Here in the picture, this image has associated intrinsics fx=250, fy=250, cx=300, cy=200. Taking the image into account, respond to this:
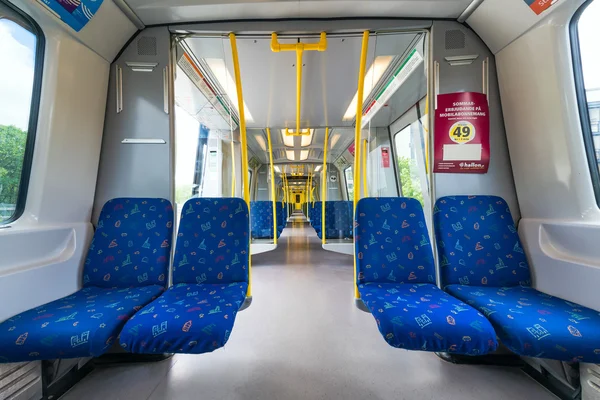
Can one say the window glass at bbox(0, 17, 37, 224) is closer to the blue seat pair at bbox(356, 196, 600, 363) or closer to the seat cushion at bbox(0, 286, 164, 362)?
the seat cushion at bbox(0, 286, 164, 362)

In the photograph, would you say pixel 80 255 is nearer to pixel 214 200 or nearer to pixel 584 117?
pixel 214 200

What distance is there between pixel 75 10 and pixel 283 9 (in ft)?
5.10

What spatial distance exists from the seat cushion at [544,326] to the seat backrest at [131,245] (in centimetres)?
227

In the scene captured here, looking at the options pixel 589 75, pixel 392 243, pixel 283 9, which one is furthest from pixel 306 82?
pixel 589 75

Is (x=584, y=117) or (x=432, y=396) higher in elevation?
(x=584, y=117)

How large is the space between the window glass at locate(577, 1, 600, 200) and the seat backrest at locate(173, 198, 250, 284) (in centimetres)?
268

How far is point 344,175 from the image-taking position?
351 inches

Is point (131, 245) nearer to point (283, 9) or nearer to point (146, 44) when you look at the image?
point (146, 44)

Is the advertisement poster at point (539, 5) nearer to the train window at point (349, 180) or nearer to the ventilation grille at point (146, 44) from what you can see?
the ventilation grille at point (146, 44)

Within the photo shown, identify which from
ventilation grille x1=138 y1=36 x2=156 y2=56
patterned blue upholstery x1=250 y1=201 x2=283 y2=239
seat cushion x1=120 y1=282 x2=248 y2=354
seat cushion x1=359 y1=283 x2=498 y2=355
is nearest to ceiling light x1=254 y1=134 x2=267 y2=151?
patterned blue upholstery x1=250 y1=201 x2=283 y2=239

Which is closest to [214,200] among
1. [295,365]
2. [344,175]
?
[295,365]

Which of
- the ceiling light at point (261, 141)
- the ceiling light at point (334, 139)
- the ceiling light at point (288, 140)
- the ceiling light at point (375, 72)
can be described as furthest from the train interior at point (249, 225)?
the ceiling light at point (288, 140)

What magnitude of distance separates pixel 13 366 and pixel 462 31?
13.3 feet

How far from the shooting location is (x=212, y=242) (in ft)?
6.82
